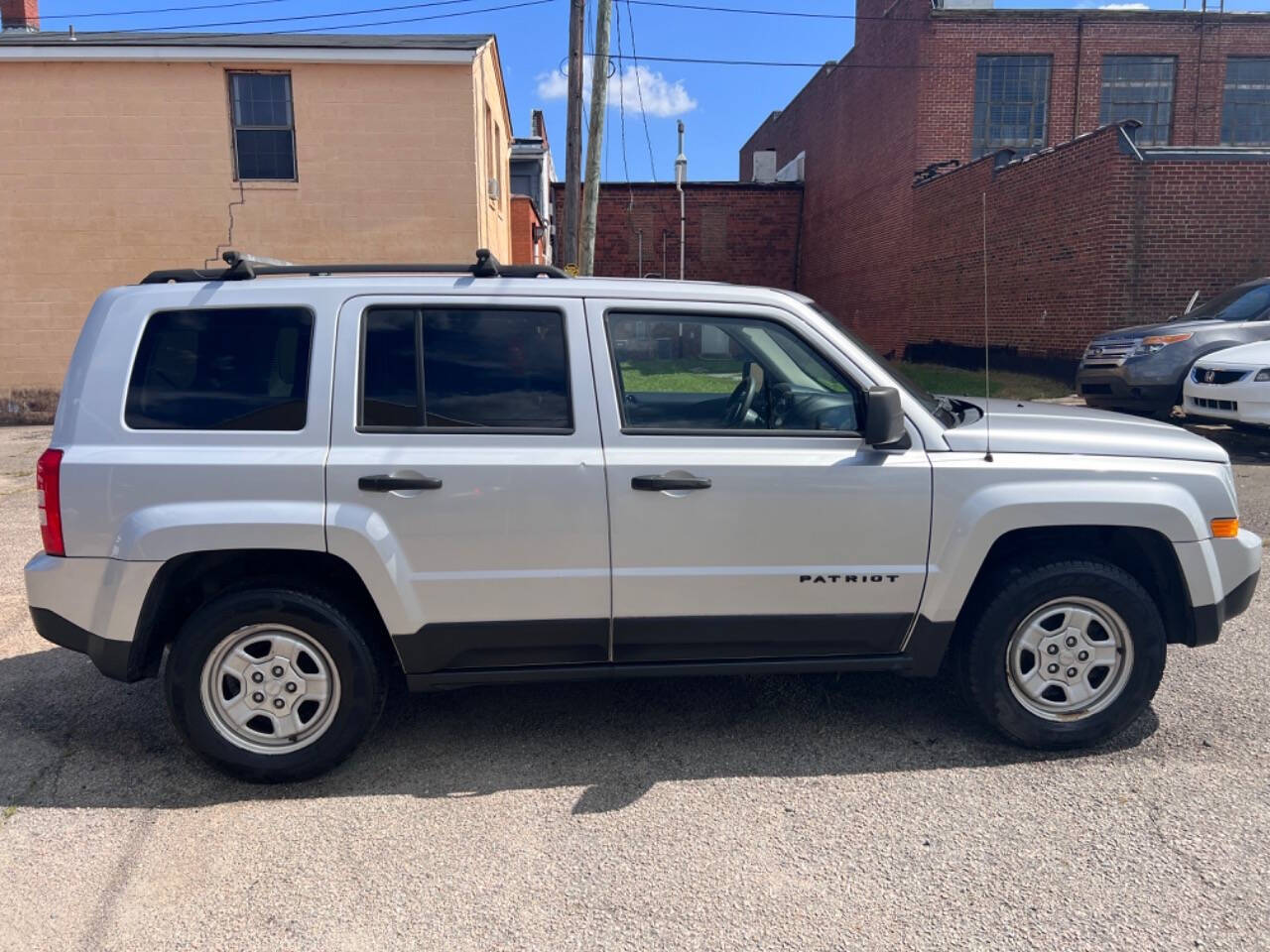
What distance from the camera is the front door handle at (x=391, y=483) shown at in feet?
11.0

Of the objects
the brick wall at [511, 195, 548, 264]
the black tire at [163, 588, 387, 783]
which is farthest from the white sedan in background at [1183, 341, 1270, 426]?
the brick wall at [511, 195, 548, 264]

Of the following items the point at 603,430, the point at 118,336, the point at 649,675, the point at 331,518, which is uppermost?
the point at 118,336

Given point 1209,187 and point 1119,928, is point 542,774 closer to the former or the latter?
point 1119,928

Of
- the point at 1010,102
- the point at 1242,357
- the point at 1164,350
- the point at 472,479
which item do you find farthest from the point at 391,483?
the point at 1010,102

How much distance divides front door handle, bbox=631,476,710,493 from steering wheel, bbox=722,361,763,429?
15.7 inches

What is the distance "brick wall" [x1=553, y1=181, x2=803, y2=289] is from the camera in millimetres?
30219

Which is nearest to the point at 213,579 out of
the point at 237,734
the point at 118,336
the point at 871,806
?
the point at 237,734

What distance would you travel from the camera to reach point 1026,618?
362cm

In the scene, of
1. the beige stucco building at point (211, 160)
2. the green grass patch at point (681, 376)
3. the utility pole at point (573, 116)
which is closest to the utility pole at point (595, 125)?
the utility pole at point (573, 116)

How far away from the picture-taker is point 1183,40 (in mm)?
23750

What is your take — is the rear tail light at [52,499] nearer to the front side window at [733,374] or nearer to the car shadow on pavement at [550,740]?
the car shadow on pavement at [550,740]

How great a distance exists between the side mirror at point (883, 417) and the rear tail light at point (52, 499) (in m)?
2.86

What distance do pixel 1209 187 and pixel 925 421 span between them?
13.8 metres

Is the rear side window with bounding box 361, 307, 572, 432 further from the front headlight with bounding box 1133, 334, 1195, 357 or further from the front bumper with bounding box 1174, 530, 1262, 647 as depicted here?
the front headlight with bounding box 1133, 334, 1195, 357
